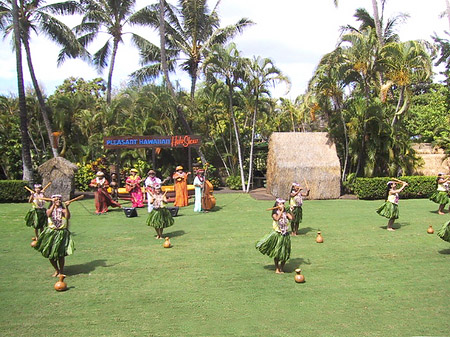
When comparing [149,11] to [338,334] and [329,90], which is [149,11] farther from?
[338,334]

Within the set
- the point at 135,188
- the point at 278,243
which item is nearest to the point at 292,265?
the point at 278,243

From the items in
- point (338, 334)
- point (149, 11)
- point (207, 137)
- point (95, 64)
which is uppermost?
point (149, 11)

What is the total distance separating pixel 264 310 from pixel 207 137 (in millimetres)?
18846

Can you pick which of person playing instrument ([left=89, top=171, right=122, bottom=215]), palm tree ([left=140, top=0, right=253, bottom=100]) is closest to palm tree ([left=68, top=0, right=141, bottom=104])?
palm tree ([left=140, top=0, right=253, bottom=100])

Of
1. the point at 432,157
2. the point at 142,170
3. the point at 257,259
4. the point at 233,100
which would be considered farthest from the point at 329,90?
the point at 257,259

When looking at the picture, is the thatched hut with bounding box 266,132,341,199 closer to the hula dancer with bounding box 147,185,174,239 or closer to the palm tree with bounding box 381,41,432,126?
the palm tree with bounding box 381,41,432,126

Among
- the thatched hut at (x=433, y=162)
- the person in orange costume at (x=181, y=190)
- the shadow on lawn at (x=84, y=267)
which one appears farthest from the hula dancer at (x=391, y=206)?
the thatched hut at (x=433, y=162)

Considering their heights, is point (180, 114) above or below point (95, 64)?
below

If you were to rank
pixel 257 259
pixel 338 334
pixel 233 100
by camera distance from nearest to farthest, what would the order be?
pixel 338 334
pixel 257 259
pixel 233 100

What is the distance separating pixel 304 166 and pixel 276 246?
11.1 meters

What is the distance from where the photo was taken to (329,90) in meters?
18.5

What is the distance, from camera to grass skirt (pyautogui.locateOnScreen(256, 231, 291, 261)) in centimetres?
727

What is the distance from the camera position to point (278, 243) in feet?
24.0

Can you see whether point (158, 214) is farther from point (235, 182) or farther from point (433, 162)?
point (433, 162)
